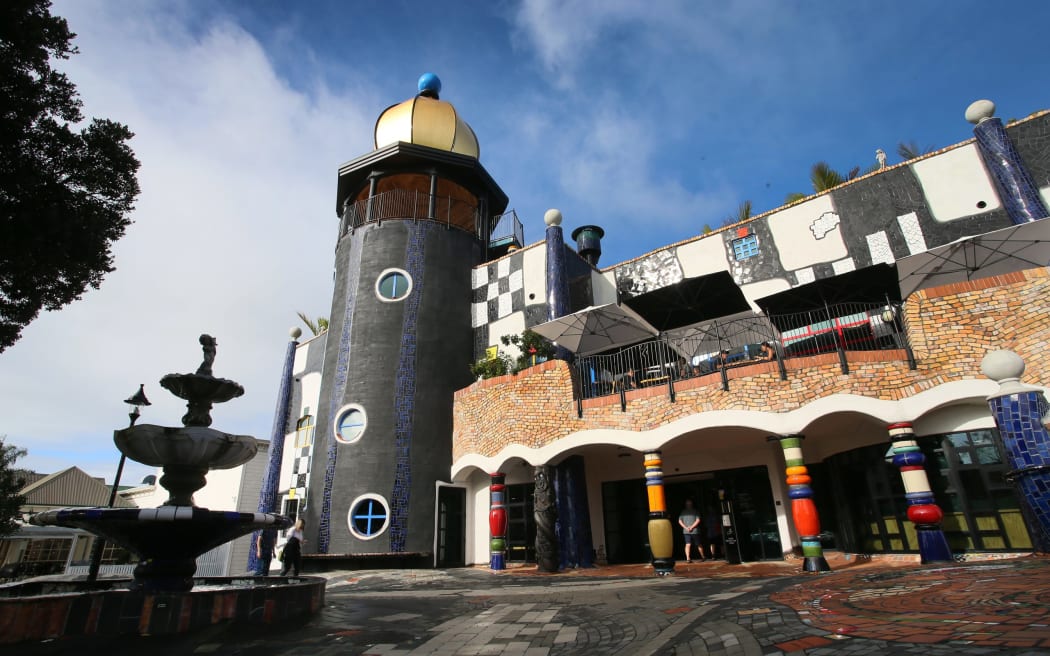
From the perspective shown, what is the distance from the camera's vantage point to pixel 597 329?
13633mm

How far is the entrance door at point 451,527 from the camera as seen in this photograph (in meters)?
15.4

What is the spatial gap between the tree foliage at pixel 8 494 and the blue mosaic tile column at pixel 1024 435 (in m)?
24.7

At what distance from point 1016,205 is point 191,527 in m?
15.6

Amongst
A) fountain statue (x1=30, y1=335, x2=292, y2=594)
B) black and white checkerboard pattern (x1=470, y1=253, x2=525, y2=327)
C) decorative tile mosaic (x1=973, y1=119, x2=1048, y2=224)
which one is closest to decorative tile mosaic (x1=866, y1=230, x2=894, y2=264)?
decorative tile mosaic (x1=973, y1=119, x2=1048, y2=224)

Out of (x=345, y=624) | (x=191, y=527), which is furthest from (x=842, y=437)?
(x=191, y=527)

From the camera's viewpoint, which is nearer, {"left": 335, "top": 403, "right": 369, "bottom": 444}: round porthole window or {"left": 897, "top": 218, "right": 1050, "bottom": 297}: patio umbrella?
{"left": 897, "top": 218, "right": 1050, "bottom": 297}: patio umbrella

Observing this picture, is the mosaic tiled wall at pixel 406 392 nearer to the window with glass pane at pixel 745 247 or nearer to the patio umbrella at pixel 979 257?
the window with glass pane at pixel 745 247

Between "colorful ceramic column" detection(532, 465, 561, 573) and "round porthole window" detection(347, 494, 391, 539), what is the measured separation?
499 centimetres

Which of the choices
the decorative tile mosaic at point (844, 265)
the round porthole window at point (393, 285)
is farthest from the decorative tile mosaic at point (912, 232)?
the round porthole window at point (393, 285)

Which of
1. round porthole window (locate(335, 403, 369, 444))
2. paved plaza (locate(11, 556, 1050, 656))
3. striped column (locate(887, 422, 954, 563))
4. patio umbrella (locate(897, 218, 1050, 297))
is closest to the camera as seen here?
paved plaza (locate(11, 556, 1050, 656))

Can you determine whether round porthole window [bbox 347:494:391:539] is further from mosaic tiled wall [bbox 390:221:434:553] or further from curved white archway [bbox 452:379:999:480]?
curved white archway [bbox 452:379:999:480]

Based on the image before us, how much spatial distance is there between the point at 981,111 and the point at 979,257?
5.10 m

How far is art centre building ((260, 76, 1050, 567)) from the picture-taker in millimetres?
9398

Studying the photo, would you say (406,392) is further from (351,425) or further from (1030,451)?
(1030,451)
